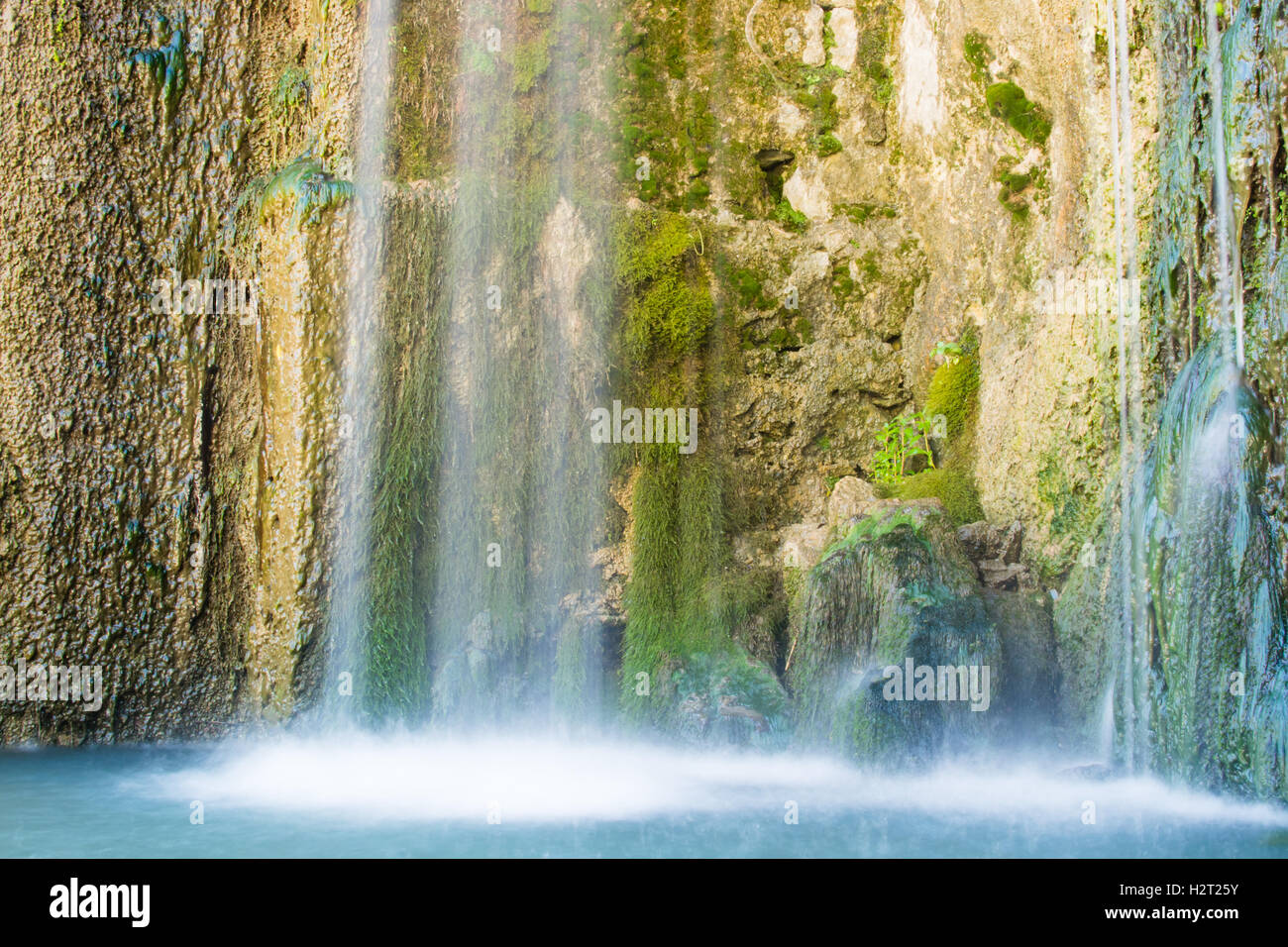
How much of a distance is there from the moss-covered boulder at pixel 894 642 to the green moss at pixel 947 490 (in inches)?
30.1

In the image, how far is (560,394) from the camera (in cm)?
805

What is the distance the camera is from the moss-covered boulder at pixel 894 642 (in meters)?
6.81

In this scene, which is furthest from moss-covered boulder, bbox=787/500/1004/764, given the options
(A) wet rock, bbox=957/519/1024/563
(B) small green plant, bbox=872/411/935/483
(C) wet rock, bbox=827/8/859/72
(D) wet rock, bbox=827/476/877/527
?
(C) wet rock, bbox=827/8/859/72

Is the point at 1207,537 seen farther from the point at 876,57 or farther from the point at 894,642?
the point at 876,57

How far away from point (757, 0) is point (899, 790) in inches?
228

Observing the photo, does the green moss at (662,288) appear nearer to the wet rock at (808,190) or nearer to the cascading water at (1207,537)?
the wet rock at (808,190)

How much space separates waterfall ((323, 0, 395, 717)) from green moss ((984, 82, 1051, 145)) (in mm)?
4097

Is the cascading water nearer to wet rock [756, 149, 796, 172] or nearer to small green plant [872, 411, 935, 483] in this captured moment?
small green plant [872, 411, 935, 483]

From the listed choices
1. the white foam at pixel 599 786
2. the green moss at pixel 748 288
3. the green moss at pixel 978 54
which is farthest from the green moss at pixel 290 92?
the green moss at pixel 978 54

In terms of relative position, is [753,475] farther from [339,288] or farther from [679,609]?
[339,288]

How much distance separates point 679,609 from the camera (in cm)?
803

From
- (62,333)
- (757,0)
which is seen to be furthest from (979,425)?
(62,333)

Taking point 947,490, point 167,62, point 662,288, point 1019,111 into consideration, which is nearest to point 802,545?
point 947,490

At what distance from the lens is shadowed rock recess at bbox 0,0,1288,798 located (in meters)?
7.17
